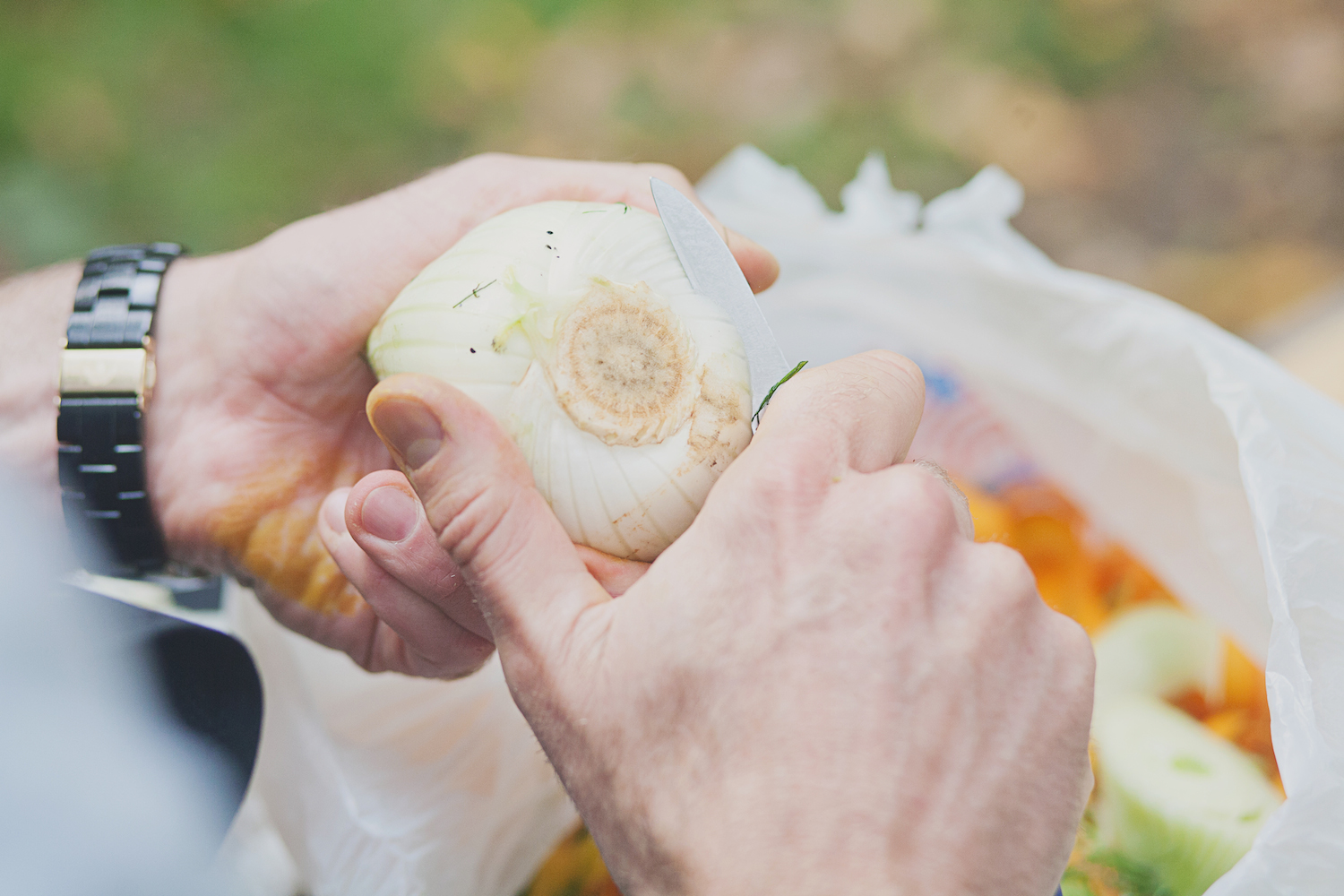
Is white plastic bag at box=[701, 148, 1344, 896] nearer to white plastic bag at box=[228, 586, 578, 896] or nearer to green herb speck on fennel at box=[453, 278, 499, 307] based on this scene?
green herb speck on fennel at box=[453, 278, 499, 307]

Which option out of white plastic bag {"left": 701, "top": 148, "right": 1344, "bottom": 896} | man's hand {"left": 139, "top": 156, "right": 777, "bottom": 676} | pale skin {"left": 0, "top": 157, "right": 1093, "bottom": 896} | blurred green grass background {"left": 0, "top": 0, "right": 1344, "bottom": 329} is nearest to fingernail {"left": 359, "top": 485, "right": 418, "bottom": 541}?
pale skin {"left": 0, "top": 157, "right": 1093, "bottom": 896}

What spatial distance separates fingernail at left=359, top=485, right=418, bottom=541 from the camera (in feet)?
2.23

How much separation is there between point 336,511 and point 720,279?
0.42m

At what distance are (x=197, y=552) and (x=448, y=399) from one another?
57cm

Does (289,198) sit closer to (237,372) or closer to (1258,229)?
(237,372)

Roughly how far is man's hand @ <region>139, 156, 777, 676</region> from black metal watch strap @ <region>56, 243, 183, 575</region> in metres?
0.04

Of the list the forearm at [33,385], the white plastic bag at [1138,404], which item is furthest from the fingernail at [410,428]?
the white plastic bag at [1138,404]

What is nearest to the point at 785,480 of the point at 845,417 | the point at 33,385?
the point at 845,417

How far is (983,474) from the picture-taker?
136cm

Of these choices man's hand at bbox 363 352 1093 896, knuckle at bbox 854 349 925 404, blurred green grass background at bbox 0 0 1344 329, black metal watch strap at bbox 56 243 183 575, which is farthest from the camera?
blurred green grass background at bbox 0 0 1344 329

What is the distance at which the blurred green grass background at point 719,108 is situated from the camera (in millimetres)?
1730

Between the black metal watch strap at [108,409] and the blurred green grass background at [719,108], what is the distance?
818 millimetres

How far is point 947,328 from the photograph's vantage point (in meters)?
1.25

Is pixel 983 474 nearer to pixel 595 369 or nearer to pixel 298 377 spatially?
pixel 595 369
